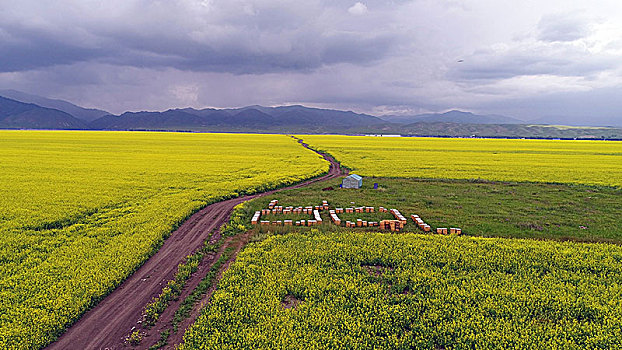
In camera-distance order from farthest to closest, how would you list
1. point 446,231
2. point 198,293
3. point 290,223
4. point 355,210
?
point 355,210
point 290,223
point 446,231
point 198,293

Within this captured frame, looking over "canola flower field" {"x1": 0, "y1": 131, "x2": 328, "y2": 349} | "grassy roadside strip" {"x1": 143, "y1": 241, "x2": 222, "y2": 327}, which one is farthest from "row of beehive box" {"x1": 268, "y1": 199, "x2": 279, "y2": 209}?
"grassy roadside strip" {"x1": 143, "y1": 241, "x2": 222, "y2": 327}

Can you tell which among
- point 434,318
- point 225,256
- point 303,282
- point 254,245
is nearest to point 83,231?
point 225,256

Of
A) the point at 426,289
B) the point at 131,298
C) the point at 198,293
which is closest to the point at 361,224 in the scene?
the point at 426,289

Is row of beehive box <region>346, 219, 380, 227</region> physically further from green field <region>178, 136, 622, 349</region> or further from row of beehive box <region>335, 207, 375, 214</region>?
row of beehive box <region>335, 207, 375, 214</region>

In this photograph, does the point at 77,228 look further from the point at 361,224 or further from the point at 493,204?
the point at 493,204

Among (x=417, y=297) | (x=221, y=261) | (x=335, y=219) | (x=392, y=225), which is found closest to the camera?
(x=417, y=297)

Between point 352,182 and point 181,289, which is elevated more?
point 352,182
